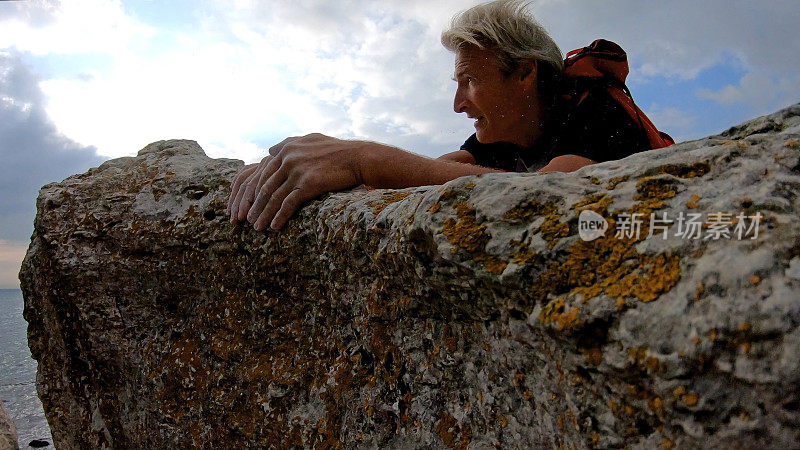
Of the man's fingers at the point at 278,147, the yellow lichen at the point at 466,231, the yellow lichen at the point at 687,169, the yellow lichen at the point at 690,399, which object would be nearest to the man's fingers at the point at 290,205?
the man's fingers at the point at 278,147

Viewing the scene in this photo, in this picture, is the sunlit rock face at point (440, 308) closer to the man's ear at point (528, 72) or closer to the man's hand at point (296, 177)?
the man's hand at point (296, 177)

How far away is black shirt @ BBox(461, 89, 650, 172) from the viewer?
2.39 meters

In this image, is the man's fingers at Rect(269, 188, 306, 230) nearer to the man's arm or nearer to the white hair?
the man's arm

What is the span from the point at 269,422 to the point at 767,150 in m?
2.19

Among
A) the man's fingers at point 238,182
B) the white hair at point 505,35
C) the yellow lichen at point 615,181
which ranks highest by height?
the white hair at point 505,35

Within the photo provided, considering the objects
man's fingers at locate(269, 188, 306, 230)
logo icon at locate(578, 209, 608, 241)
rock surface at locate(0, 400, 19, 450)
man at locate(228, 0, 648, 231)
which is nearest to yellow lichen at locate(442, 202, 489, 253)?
logo icon at locate(578, 209, 608, 241)

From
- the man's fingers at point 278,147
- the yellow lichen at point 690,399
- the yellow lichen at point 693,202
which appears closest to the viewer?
the yellow lichen at point 690,399

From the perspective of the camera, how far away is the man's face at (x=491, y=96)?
2932 mm

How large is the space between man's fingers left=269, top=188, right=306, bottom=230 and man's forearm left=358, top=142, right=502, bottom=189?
1.10 feet

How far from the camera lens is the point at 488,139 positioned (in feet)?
10.1

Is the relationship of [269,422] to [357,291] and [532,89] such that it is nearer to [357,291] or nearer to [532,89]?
[357,291]

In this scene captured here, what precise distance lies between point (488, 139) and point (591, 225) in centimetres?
193

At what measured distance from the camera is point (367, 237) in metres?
1.81

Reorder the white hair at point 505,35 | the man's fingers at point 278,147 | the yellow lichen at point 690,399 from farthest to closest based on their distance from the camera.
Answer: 1. the white hair at point 505,35
2. the man's fingers at point 278,147
3. the yellow lichen at point 690,399
